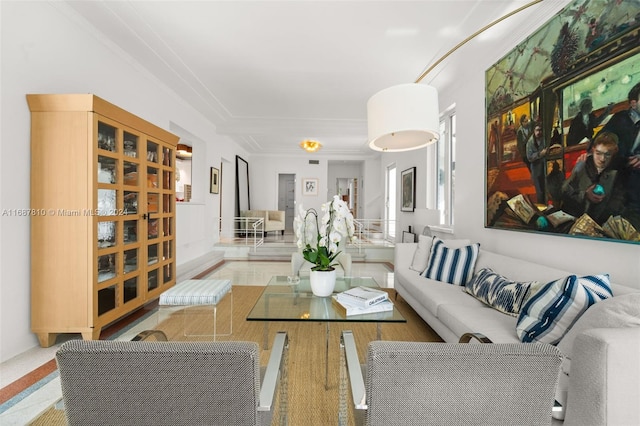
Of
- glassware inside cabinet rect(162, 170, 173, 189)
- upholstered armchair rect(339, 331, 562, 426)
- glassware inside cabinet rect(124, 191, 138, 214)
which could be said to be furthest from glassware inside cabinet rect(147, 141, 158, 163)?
upholstered armchair rect(339, 331, 562, 426)

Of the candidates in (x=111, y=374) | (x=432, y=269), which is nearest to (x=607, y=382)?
(x=111, y=374)

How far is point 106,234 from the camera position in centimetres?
262

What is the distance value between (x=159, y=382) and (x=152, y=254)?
2.92m

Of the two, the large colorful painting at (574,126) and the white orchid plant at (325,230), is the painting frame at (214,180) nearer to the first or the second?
the white orchid plant at (325,230)

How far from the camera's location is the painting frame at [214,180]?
6.44 metres

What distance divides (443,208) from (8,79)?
5.12 metres

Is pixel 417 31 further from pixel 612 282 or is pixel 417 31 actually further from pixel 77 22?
pixel 77 22

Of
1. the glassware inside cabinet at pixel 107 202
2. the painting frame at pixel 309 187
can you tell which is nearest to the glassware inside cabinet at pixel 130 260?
the glassware inside cabinet at pixel 107 202

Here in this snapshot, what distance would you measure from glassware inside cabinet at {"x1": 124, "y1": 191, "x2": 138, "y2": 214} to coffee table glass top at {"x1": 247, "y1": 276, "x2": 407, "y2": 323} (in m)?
1.60

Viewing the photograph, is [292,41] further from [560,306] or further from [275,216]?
[275,216]

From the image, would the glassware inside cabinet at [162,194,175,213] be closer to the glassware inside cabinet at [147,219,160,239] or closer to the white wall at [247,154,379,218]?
the glassware inside cabinet at [147,219,160,239]

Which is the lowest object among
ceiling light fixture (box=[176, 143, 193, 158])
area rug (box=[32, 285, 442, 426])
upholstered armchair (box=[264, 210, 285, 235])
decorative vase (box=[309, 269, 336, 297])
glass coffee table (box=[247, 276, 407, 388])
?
area rug (box=[32, 285, 442, 426])

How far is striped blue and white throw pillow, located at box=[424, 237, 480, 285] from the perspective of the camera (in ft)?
9.55

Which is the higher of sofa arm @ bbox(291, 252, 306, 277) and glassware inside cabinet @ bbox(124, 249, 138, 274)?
glassware inside cabinet @ bbox(124, 249, 138, 274)
